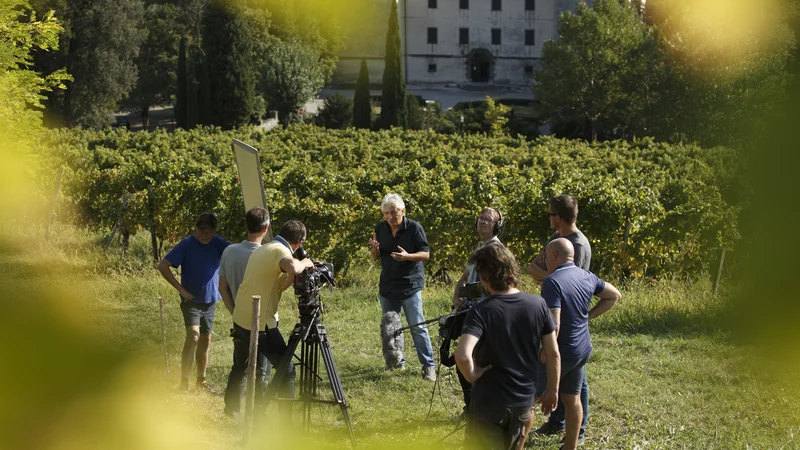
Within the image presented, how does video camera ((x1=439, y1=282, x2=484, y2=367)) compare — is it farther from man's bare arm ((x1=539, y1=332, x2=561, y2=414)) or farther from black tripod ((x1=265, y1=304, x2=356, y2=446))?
man's bare arm ((x1=539, y1=332, x2=561, y2=414))

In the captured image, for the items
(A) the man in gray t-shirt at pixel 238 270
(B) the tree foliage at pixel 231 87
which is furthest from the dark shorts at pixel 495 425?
(B) the tree foliage at pixel 231 87

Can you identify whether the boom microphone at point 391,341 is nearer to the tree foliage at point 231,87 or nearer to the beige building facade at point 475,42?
the tree foliage at point 231,87

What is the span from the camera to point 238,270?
6426 mm

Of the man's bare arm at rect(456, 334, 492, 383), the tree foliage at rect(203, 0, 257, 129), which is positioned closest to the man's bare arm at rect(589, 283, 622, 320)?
the man's bare arm at rect(456, 334, 492, 383)

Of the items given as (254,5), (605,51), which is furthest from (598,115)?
(254,5)

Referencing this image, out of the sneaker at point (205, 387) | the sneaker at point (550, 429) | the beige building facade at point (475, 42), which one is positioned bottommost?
the sneaker at point (550, 429)

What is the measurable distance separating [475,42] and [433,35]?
11.9ft

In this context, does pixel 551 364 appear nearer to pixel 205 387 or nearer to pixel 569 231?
pixel 569 231

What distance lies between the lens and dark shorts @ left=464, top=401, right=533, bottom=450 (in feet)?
14.2

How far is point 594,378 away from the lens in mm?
7395

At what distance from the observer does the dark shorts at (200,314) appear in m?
7.14

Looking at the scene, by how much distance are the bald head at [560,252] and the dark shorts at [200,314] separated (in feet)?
10.6

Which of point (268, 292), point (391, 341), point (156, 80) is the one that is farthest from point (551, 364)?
point (156, 80)

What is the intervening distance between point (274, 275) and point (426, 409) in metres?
1.68
